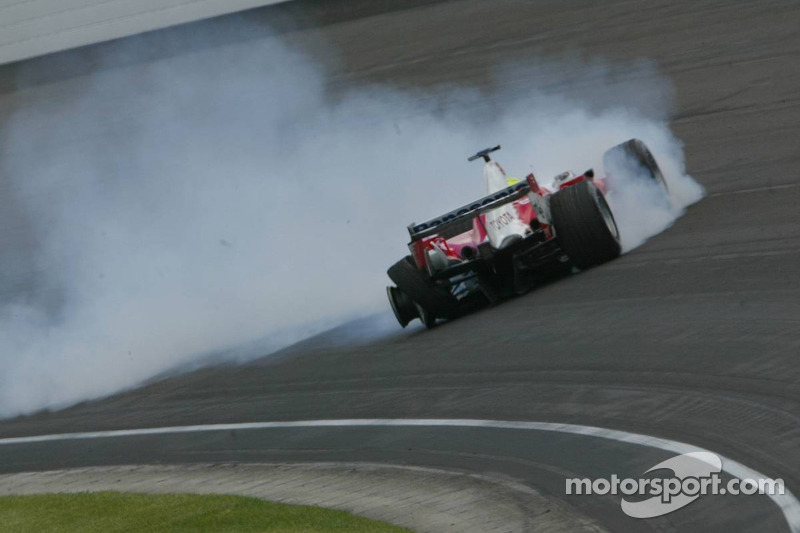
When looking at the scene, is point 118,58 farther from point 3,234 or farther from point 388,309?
point 388,309

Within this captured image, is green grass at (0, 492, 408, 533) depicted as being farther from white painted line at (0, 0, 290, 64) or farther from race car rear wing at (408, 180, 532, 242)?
white painted line at (0, 0, 290, 64)

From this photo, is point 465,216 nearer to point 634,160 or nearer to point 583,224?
point 583,224

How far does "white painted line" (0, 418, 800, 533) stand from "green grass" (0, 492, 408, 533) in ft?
5.36

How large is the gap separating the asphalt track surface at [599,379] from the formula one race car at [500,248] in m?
0.27

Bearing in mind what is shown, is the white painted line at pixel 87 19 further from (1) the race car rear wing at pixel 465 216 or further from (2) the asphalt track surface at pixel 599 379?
(1) the race car rear wing at pixel 465 216

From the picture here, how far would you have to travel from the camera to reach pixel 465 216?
13.6m

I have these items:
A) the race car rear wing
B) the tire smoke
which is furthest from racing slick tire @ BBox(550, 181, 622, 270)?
the tire smoke

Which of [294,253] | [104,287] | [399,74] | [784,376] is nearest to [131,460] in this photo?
[784,376]

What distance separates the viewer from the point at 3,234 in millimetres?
27656

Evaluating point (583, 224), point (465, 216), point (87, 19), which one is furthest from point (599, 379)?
point (87, 19)

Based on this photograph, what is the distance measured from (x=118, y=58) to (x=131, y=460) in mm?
26376

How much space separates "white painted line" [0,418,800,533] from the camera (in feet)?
20.7

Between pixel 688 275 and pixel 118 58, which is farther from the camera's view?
pixel 118 58

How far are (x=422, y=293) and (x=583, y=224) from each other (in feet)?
5.74
